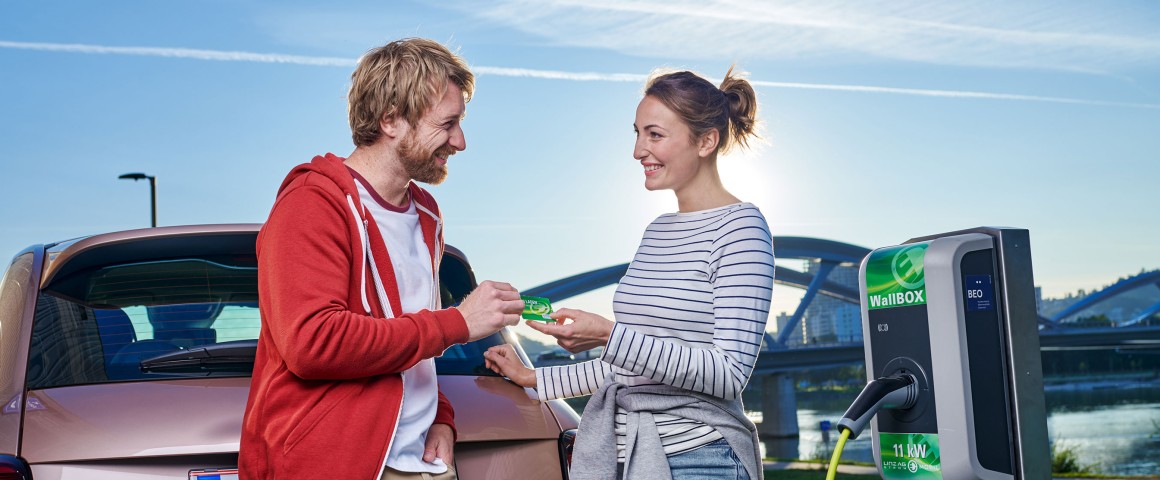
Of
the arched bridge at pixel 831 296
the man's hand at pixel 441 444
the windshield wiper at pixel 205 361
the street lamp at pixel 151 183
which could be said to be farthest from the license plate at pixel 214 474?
the arched bridge at pixel 831 296

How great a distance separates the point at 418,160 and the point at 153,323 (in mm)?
1079

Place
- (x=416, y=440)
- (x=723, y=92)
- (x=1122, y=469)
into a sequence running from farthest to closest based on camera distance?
(x=1122, y=469), (x=723, y=92), (x=416, y=440)

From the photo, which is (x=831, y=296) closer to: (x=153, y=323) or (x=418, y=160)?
(x=153, y=323)

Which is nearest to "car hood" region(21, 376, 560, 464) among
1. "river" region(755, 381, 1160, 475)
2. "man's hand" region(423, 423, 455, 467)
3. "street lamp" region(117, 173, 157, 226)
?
"man's hand" region(423, 423, 455, 467)

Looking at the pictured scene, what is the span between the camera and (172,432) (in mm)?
2373

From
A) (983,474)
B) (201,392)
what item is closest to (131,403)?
(201,392)

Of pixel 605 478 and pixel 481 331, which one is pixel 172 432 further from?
pixel 605 478

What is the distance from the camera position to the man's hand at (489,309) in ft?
6.91

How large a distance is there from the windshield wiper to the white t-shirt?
0.62 meters

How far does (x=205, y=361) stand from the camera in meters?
2.66

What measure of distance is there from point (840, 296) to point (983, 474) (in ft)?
205

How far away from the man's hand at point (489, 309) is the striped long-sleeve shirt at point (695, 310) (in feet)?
0.75

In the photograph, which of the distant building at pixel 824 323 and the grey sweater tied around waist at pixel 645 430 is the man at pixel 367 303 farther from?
the distant building at pixel 824 323

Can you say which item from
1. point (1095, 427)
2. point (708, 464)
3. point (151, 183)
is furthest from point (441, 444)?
point (1095, 427)
